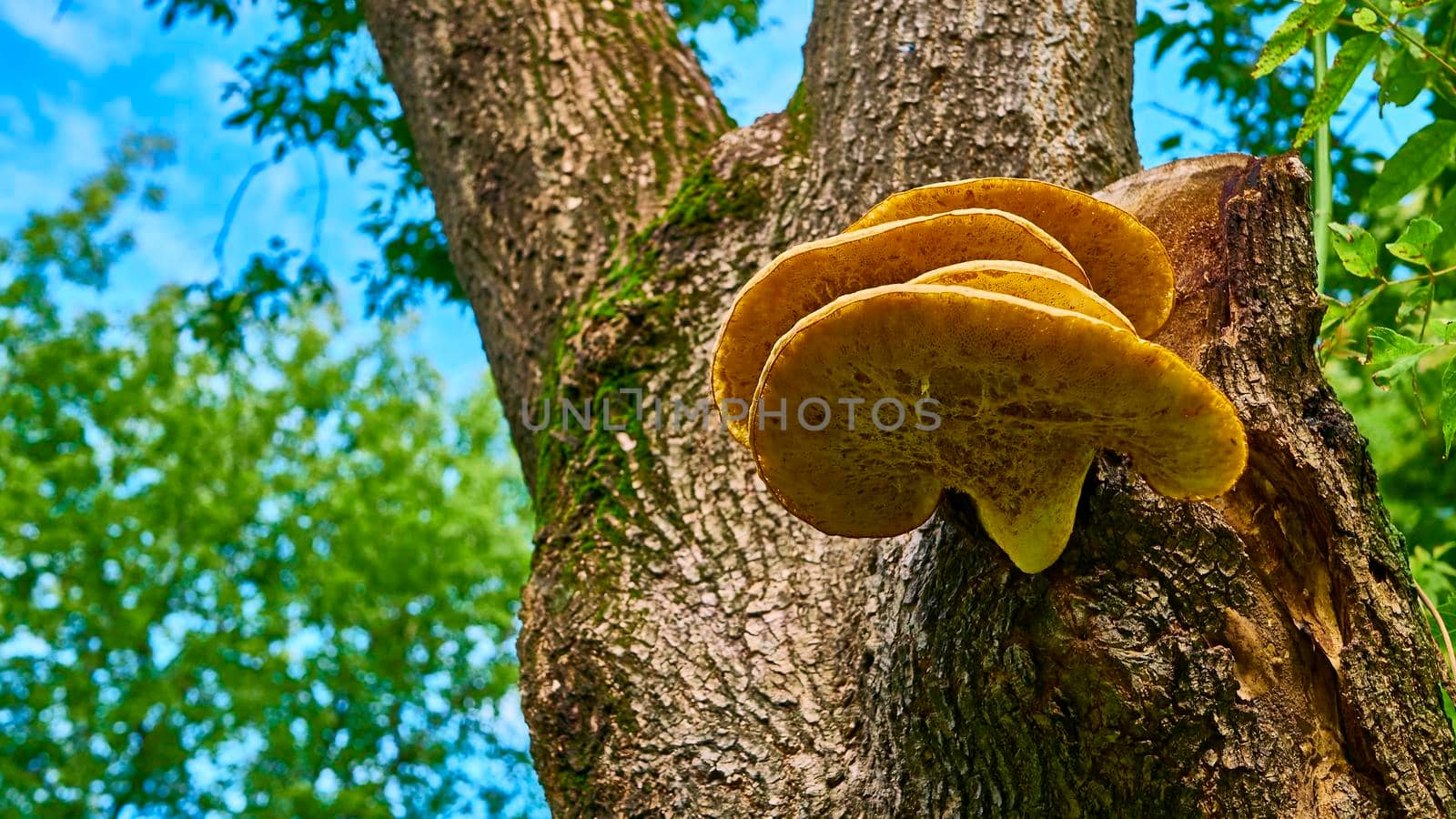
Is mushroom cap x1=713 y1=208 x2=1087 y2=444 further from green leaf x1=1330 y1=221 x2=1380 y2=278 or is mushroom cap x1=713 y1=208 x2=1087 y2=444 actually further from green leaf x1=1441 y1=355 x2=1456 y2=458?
green leaf x1=1330 y1=221 x2=1380 y2=278

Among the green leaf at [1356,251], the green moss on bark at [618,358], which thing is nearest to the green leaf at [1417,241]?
the green leaf at [1356,251]

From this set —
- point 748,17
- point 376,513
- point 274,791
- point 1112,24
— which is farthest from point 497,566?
point 1112,24

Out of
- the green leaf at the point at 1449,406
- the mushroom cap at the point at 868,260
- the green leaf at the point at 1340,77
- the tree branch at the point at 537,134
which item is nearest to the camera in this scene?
the mushroom cap at the point at 868,260

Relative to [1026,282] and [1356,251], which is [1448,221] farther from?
[1026,282]

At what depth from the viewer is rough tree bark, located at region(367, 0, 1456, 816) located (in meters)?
1.33

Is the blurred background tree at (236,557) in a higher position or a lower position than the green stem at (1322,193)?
higher

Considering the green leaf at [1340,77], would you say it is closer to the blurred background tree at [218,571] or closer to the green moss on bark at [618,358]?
the green moss on bark at [618,358]

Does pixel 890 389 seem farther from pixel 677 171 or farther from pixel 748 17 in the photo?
pixel 748 17

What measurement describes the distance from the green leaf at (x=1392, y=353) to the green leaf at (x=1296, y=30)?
Answer: 0.52 meters

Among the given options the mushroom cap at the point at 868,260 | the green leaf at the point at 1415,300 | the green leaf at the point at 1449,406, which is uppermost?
the green leaf at the point at 1415,300

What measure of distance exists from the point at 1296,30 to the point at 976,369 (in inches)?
49.7

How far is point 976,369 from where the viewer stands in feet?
3.65

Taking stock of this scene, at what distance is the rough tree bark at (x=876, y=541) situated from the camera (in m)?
1.33

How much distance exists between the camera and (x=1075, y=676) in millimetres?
1312
